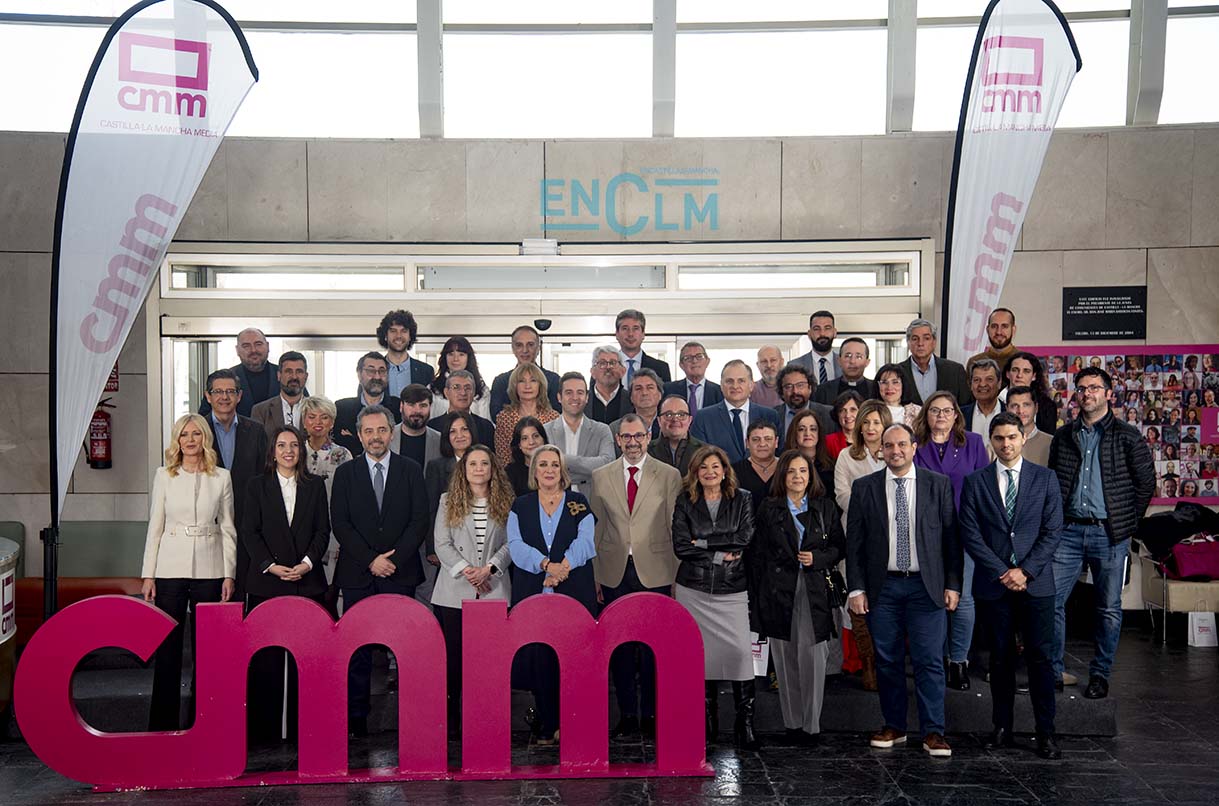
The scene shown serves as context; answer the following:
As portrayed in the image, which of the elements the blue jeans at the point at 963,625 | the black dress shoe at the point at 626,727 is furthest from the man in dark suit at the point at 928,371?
the black dress shoe at the point at 626,727

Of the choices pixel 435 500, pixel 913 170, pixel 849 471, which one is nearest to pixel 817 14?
pixel 913 170

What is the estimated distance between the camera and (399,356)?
7.40 m

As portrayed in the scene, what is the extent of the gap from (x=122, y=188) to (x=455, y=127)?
3316 millimetres

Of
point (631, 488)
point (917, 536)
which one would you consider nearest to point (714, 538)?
point (631, 488)

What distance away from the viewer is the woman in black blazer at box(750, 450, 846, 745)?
218 inches

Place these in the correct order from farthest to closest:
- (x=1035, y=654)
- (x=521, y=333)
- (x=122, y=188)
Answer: (x=521, y=333) < (x=122, y=188) < (x=1035, y=654)

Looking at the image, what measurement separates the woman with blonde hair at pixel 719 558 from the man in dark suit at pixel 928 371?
1.97 meters

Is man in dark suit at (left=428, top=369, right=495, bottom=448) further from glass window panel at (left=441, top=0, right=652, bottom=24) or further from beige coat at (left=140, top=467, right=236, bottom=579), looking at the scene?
glass window panel at (left=441, top=0, right=652, bottom=24)

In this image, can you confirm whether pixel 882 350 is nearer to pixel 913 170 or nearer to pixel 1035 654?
pixel 913 170

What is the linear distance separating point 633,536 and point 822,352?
2544 mm

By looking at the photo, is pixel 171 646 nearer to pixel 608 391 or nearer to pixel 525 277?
pixel 608 391

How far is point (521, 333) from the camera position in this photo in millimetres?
7434

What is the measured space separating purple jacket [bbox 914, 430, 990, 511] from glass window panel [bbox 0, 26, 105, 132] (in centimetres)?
745

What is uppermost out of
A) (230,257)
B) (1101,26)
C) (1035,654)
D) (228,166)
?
(1101,26)
